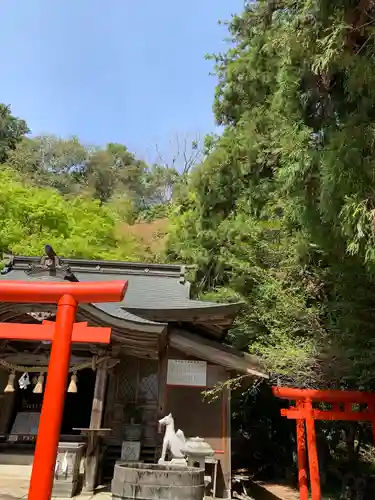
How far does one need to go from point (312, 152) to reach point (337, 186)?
0.83 meters

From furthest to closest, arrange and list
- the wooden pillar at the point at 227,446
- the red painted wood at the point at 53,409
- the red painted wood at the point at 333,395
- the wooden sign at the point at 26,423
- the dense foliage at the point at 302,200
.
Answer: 1. the wooden sign at the point at 26,423
2. the wooden pillar at the point at 227,446
3. the red painted wood at the point at 333,395
4. the dense foliage at the point at 302,200
5. the red painted wood at the point at 53,409

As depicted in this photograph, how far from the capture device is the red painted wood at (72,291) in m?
3.88

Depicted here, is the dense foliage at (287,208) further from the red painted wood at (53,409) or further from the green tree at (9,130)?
the green tree at (9,130)

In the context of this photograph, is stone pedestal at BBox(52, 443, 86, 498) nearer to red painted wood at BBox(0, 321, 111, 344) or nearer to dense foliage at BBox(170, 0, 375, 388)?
red painted wood at BBox(0, 321, 111, 344)

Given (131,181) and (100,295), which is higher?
(131,181)

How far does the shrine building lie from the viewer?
7.50 m

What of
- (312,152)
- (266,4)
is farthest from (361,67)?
(266,4)

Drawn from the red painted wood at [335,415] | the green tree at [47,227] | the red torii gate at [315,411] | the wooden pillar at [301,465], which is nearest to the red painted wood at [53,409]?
the red torii gate at [315,411]

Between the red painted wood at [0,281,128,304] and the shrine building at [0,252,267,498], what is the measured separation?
333 cm

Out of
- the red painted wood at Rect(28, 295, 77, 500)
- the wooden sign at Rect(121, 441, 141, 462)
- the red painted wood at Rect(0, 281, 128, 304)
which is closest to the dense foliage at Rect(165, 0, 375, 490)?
the red painted wood at Rect(0, 281, 128, 304)

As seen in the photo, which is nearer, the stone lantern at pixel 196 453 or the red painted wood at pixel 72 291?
the red painted wood at pixel 72 291

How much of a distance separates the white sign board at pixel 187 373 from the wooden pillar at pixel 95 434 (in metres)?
1.29

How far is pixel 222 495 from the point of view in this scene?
25.1 feet

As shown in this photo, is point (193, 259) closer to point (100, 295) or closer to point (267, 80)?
point (267, 80)
